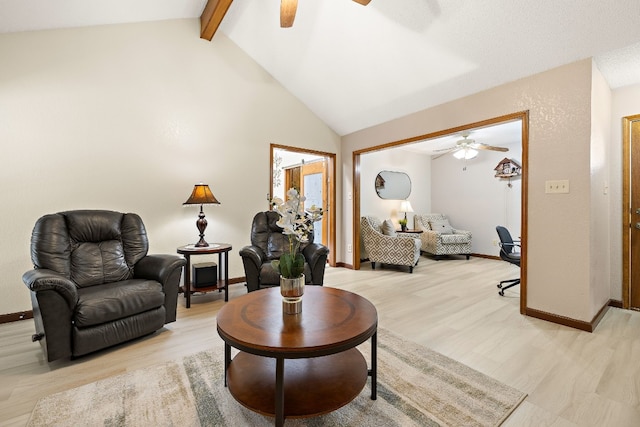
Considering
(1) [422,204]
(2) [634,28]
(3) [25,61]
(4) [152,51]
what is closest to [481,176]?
(1) [422,204]

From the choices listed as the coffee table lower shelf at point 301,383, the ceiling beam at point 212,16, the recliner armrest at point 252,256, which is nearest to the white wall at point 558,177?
the coffee table lower shelf at point 301,383

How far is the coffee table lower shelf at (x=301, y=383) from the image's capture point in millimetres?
1330

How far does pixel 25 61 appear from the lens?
2.71 meters

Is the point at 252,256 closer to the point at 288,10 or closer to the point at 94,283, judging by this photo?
the point at 94,283

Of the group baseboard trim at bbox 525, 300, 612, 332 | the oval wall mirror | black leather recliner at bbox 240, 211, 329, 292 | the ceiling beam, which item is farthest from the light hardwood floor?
the ceiling beam

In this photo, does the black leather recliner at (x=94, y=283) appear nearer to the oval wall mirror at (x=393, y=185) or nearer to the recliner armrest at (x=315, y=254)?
the recliner armrest at (x=315, y=254)

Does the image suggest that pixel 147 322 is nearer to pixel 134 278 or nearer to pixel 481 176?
pixel 134 278

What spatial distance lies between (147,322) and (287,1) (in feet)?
8.87

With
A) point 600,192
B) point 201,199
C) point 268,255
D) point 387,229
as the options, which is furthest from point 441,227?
point 201,199

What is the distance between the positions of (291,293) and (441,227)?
5393 millimetres

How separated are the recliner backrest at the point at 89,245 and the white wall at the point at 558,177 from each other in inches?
146

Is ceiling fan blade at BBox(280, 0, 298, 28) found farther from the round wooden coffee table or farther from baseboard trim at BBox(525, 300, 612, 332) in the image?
baseboard trim at BBox(525, 300, 612, 332)

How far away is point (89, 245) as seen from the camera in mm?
2508

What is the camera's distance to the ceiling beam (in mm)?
3098
